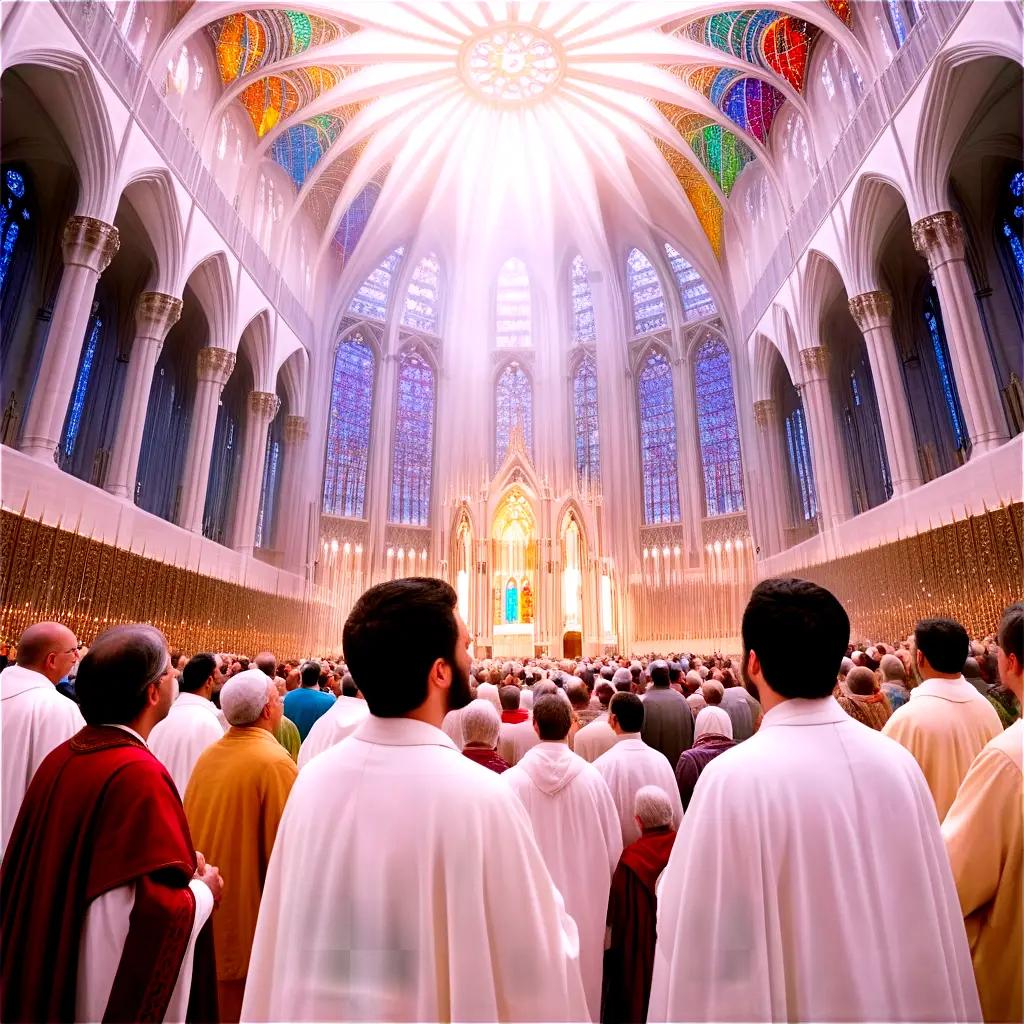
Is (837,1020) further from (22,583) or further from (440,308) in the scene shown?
(440,308)

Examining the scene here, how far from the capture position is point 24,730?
2766 mm

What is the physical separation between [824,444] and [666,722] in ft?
46.8

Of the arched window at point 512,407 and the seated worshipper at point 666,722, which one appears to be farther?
the arched window at point 512,407

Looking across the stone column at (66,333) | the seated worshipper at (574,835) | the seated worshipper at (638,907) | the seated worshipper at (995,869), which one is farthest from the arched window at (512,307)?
the seated worshipper at (995,869)

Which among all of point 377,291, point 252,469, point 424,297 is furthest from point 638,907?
point 424,297

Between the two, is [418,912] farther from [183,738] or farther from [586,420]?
[586,420]

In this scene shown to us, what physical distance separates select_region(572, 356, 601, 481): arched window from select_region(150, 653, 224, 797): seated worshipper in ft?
74.6

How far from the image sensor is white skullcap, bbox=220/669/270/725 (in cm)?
280

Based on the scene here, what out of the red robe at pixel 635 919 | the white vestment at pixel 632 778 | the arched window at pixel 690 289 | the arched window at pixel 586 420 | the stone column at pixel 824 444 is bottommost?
the red robe at pixel 635 919

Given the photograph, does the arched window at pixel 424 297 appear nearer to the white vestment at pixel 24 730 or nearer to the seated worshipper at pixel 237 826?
the white vestment at pixel 24 730

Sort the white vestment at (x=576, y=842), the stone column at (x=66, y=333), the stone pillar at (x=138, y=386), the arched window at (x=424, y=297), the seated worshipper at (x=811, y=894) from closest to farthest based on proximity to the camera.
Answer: the seated worshipper at (x=811, y=894), the white vestment at (x=576, y=842), the stone column at (x=66, y=333), the stone pillar at (x=138, y=386), the arched window at (x=424, y=297)

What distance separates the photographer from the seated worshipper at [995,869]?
1771 millimetres

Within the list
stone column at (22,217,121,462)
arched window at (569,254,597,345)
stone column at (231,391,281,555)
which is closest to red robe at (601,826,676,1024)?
stone column at (22,217,121,462)

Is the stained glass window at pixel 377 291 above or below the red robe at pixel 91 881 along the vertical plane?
above
